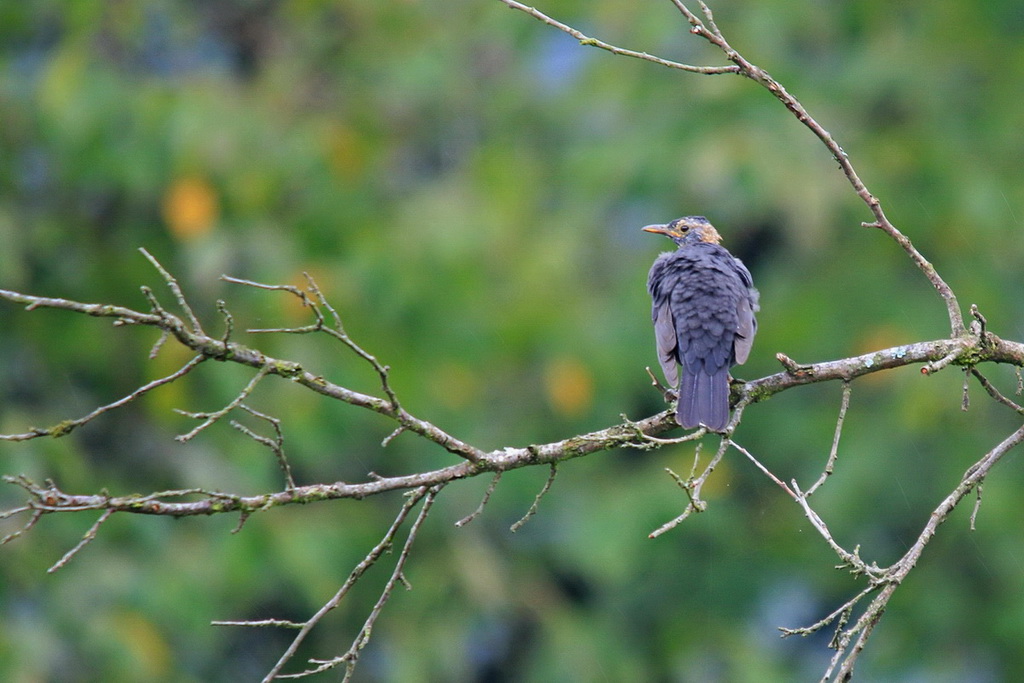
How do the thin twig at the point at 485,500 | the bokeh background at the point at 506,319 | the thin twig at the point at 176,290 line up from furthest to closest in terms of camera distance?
the bokeh background at the point at 506,319 < the thin twig at the point at 485,500 < the thin twig at the point at 176,290

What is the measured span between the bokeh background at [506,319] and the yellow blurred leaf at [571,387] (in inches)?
0.9

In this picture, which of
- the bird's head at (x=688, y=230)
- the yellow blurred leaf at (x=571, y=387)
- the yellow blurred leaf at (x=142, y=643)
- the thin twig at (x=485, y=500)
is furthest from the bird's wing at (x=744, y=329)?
the yellow blurred leaf at (x=142, y=643)

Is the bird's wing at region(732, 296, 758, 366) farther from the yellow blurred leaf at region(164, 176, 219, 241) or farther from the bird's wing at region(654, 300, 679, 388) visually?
the yellow blurred leaf at region(164, 176, 219, 241)

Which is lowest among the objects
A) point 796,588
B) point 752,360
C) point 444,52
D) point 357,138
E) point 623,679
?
point 623,679

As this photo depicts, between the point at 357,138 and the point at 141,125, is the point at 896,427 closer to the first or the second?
the point at 357,138

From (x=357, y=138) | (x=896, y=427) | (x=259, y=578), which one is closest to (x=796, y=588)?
(x=896, y=427)

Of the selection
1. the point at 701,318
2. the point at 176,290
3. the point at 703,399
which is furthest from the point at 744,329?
the point at 176,290

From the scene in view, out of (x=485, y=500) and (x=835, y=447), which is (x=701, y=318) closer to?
(x=835, y=447)

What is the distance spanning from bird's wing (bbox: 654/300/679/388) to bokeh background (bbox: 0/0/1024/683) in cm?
334

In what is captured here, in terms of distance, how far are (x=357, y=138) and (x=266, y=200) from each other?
1181mm

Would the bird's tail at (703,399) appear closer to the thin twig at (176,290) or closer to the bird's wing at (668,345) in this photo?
the bird's wing at (668,345)

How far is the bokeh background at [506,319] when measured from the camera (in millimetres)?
8594

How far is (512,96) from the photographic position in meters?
11.2

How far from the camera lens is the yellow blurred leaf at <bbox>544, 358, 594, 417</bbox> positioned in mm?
9242
